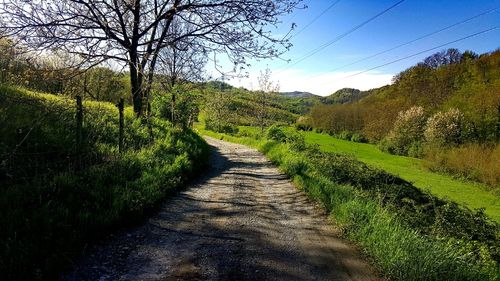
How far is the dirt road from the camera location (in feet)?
14.4

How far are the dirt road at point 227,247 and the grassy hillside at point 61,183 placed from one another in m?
0.37

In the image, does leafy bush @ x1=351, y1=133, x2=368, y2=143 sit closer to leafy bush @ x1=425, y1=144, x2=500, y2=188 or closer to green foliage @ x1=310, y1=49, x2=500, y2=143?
green foliage @ x1=310, y1=49, x2=500, y2=143

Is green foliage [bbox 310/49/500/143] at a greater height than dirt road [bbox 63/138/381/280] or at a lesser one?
greater

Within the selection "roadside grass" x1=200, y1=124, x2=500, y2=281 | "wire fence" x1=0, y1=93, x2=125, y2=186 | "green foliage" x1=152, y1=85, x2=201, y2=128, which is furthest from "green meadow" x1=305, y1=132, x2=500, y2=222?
"wire fence" x1=0, y1=93, x2=125, y2=186

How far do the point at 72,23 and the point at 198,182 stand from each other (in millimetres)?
5558

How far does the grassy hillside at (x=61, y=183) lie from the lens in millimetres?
4184

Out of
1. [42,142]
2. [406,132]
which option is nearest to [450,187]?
[406,132]

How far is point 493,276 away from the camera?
472cm

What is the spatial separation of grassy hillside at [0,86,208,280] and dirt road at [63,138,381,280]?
372 mm

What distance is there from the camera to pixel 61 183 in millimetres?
5801

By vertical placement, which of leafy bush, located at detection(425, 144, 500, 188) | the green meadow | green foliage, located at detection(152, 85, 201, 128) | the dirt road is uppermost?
green foliage, located at detection(152, 85, 201, 128)

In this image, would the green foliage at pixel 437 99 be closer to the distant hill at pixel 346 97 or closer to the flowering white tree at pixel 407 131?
the flowering white tree at pixel 407 131

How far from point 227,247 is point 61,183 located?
2.91 m

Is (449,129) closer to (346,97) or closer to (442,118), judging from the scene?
(442,118)
